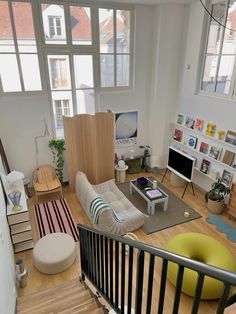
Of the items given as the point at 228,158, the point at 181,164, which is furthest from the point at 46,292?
the point at 228,158

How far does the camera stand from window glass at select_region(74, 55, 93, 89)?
16.2 ft

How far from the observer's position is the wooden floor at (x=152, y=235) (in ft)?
10.6

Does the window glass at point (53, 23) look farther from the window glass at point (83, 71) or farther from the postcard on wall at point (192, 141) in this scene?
the postcard on wall at point (192, 141)

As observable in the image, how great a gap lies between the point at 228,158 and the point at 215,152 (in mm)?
318

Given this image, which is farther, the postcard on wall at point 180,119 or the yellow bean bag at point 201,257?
the postcard on wall at point 180,119

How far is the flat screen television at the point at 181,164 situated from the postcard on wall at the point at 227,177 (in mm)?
616

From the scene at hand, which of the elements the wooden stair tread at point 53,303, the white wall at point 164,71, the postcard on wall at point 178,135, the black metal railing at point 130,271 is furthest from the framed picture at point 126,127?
the wooden stair tread at point 53,303

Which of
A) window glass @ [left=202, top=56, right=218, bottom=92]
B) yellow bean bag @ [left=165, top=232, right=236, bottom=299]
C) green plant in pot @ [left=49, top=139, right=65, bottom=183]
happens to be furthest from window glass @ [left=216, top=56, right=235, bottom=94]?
green plant in pot @ [left=49, top=139, right=65, bottom=183]

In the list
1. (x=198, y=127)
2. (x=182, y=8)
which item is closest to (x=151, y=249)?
(x=198, y=127)

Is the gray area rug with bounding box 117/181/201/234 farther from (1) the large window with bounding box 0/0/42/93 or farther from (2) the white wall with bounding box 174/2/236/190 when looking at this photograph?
(1) the large window with bounding box 0/0/42/93

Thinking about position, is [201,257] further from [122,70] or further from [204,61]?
[122,70]

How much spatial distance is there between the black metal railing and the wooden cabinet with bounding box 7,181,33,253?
49.0 inches

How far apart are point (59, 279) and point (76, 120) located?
9.84 feet

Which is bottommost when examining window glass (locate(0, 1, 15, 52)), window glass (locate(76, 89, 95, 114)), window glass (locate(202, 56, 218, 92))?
window glass (locate(76, 89, 95, 114))
